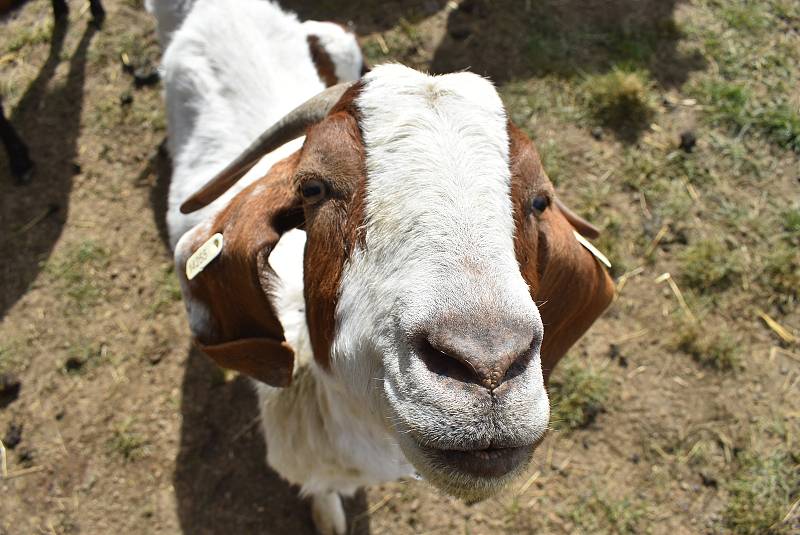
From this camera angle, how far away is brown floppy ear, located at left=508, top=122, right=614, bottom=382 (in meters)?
2.40

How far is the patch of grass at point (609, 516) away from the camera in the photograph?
170 inches

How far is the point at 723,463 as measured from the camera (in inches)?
176

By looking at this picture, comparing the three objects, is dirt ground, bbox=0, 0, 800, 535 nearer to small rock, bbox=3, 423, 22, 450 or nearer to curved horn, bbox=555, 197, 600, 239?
small rock, bbox=3, 423, 22, 450

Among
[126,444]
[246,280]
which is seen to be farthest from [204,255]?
[126,444]

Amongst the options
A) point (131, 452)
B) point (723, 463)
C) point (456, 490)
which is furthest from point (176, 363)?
point (723, 463)

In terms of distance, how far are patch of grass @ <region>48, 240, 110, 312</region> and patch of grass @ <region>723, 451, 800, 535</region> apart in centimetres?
479

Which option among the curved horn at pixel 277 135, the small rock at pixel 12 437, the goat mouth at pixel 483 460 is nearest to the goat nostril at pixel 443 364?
the goat mouth at pixel 483 460

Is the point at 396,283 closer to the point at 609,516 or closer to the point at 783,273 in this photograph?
the point at 609,516

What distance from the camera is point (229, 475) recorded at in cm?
439

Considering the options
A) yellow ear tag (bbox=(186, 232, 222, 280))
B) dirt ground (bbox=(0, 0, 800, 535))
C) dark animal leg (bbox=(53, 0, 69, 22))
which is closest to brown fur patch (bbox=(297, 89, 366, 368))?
yellow ear tag (bbox=(186, 232, 222, 280))

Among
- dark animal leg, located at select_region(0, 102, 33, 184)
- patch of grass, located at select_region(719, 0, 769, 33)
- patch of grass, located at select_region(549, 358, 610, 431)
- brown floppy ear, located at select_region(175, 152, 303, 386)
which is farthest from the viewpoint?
patch of grass, located at select_region(719, 0, 769, 33)

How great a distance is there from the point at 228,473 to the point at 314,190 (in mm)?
2732

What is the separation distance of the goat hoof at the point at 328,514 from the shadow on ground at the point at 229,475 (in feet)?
0.40

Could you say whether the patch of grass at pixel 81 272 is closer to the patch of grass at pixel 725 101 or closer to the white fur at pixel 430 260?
the white fur at pixel 430 260
